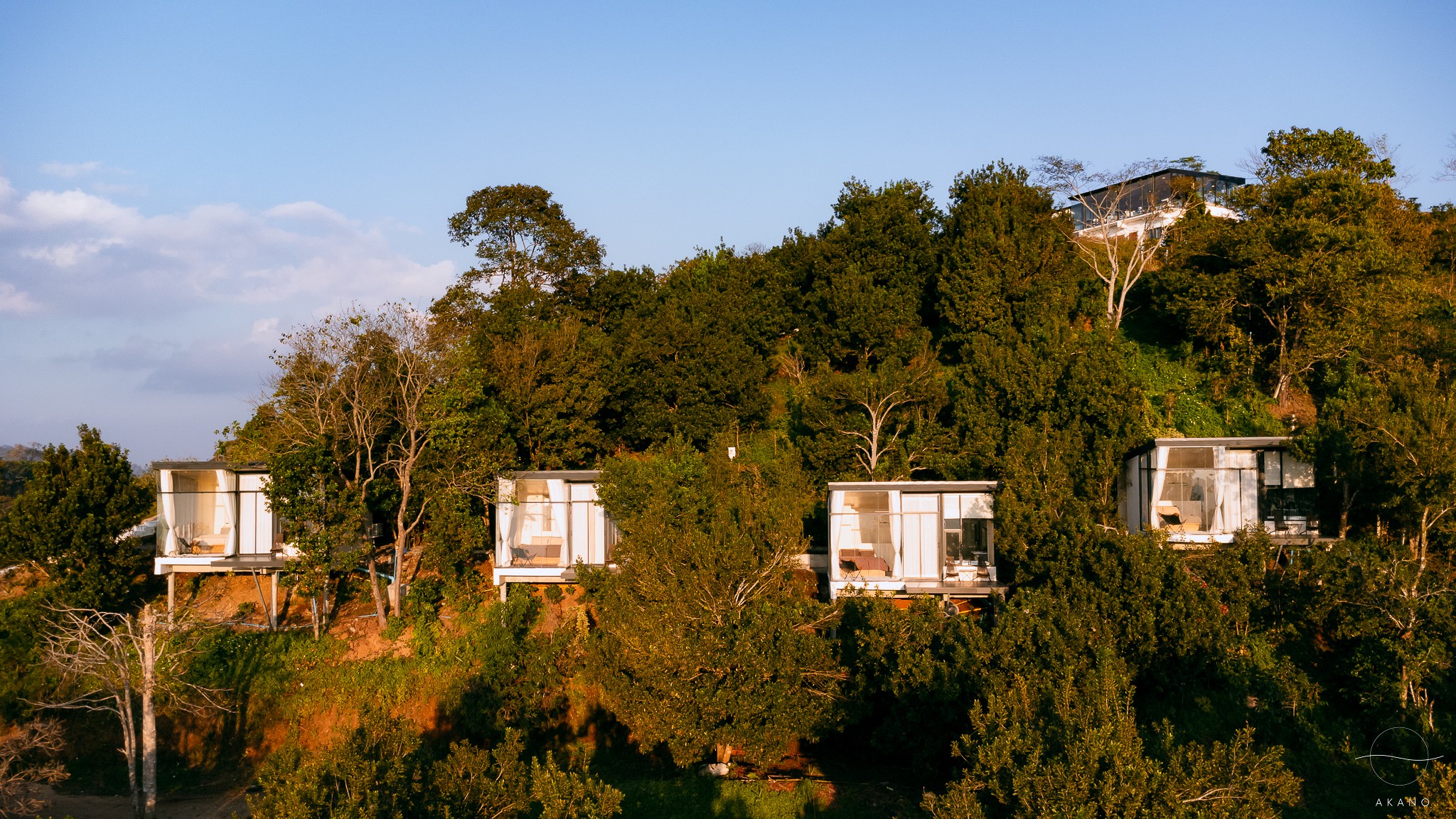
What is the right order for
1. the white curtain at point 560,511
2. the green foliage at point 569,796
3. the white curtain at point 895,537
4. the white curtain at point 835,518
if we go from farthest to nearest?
the white curtain at point 560,511 < the white curtain at point 835,518 < the white curtain at point 895,537 < the green foliage at point 569,796

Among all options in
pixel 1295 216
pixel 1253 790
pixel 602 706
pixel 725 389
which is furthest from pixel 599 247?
pixel 1253 790

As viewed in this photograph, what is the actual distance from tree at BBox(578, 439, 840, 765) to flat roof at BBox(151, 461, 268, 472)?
1052 cm

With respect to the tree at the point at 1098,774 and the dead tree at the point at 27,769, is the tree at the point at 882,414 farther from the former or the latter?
the dead tree at the point at 27,769

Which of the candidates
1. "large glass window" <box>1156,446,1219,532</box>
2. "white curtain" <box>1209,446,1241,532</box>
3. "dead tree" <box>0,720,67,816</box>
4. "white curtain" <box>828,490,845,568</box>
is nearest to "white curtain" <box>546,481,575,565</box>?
"white curtain" <box>828,490,845,568</box>

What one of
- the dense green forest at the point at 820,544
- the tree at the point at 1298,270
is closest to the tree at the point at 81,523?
the dense green forest at the point at 820,544

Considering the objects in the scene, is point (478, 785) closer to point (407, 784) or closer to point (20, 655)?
point (407, 784)

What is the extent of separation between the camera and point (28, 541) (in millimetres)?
22234

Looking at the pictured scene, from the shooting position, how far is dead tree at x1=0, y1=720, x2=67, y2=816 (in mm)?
15070

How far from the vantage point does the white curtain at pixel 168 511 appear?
2372cm

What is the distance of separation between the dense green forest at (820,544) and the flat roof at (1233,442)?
2.31 feet

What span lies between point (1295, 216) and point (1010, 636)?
1955 cm

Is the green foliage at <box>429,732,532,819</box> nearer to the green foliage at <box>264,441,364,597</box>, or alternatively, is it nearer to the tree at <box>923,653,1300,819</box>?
the tree at <box>923,653,1300,819</box>

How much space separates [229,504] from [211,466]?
1098 millimetres

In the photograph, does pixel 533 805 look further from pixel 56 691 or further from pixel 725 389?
pixel 725 389
